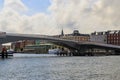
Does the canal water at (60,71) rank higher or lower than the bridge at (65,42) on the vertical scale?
lower

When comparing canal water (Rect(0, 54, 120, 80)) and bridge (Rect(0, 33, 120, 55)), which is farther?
bridge (Rect(0, 33, 120, 55))

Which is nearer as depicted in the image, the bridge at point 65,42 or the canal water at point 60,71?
the canal water at point 60,71

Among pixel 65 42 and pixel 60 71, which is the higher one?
pixel 65 42

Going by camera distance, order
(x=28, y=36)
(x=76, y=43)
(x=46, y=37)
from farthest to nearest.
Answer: (x=76, y=43) < (x=46, y=37) < (x=28, y=36)

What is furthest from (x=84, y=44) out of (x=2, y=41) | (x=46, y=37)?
(x=2, y=41)

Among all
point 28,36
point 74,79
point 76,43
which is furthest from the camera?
point 76,43

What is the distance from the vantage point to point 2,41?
12900cm

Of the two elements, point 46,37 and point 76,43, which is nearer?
point 46,37

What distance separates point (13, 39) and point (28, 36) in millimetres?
7584

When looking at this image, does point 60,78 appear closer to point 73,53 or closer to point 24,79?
point 24,79

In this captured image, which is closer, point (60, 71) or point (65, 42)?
point (60, 71)

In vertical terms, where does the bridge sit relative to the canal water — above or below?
above

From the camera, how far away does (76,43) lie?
167 meters

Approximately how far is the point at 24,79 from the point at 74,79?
5.96 metres
